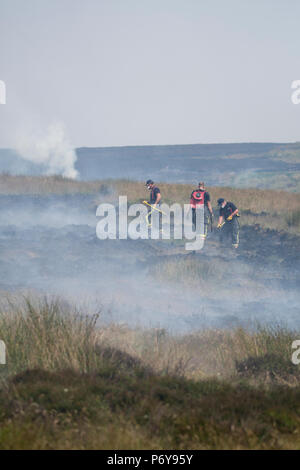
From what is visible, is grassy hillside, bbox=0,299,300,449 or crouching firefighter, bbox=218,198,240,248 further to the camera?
crouching firefighter, bbox=218,198,240,248

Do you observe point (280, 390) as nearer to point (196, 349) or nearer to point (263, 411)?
point (263, 411)

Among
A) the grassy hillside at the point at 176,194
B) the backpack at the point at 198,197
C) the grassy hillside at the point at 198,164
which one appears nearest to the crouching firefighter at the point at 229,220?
the backpack at the point at 198,197

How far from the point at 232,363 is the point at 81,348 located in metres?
2.72

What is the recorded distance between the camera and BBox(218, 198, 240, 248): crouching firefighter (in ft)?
55.1

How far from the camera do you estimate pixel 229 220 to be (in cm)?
1758

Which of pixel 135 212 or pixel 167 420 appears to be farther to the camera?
pixel 135 212

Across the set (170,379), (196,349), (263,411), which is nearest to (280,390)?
(263,411)

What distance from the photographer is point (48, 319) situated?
858cm

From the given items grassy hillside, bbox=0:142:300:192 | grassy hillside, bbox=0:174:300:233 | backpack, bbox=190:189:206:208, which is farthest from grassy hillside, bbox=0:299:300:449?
grassy hillside, bbox=0:142:300:192

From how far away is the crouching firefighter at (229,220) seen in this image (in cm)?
1678

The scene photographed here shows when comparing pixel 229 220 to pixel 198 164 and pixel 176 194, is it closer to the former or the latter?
pixel 176 194

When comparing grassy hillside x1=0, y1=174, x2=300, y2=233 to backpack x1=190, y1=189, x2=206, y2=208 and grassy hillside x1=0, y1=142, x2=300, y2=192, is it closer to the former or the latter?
backpack x1=190, y1=189, x2=206, y2=208

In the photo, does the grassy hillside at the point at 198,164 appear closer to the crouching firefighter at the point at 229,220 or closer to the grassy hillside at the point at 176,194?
the grassy hillside at the point at 176,194
